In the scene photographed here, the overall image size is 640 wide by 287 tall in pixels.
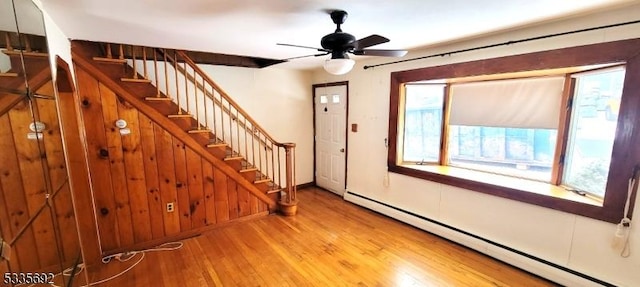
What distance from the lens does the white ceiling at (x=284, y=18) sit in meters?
1.80

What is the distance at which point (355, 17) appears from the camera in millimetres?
2047

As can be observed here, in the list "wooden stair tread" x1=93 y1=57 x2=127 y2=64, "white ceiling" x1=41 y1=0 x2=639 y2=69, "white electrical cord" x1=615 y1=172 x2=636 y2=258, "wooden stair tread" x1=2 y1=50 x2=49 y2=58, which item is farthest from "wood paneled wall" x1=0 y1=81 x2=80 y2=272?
"white electrical cord" x1=615 y1=172 x2=636 y2=258

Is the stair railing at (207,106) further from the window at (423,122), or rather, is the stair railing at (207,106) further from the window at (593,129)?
the window at (593,129)

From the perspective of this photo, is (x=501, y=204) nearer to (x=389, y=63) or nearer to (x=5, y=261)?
(x=389, y=63)

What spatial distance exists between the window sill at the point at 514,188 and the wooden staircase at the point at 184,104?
198cm

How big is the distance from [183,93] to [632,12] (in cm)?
467

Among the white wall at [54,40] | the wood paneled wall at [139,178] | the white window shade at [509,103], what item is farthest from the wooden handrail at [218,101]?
the white window shade at [509,103]

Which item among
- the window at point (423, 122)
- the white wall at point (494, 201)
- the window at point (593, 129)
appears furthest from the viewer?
the window at point (423, 122)

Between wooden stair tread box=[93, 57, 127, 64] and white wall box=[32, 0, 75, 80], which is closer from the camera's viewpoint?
white wall box=[32, 0, 75, 80]

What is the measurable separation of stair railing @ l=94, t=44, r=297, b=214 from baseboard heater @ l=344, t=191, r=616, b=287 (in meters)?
1.55

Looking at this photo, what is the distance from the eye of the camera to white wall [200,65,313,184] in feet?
14.1

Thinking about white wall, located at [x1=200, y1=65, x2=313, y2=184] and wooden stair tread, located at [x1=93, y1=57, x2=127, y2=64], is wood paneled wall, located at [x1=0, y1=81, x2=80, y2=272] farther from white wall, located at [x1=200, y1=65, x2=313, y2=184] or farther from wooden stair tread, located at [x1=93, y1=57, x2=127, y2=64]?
white wall, located at [x1=200, y1=65, x2=313, y2=184]

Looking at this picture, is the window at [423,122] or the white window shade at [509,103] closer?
the white window shade at [509,103]

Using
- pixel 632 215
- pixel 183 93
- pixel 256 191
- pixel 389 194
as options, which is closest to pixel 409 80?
pixel 389 194
